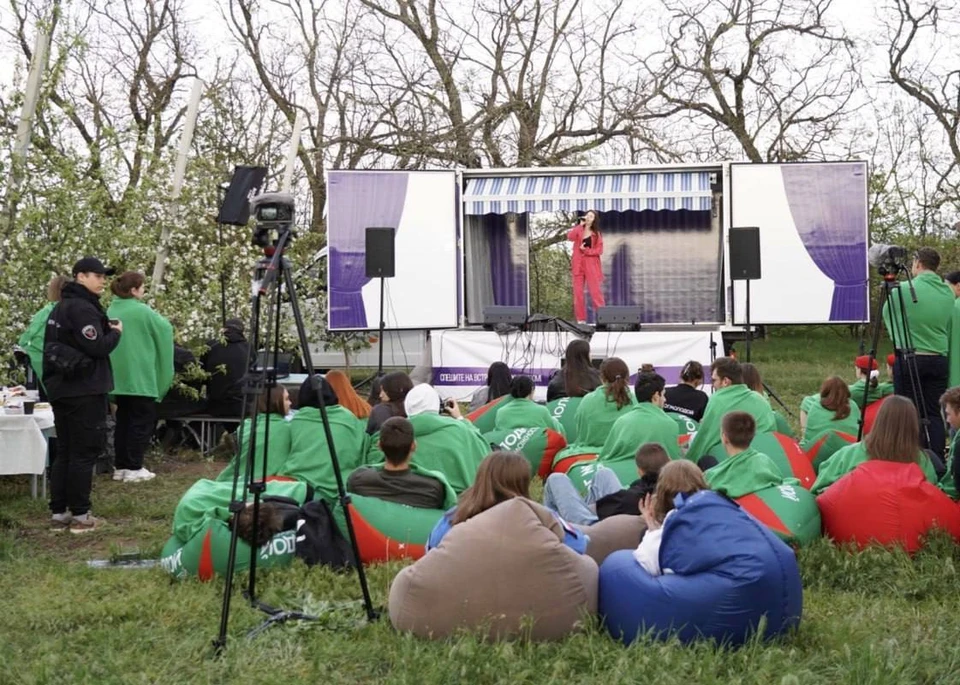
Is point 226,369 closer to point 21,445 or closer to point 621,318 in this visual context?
point 21,445

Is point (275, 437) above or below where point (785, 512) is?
above

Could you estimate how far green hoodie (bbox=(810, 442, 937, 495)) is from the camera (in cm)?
566

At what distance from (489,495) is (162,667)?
1252 mm

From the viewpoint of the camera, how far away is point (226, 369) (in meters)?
9.67

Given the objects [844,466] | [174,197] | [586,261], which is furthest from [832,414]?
[586,261]

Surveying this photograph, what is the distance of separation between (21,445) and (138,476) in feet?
5.18

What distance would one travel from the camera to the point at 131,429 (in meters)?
8.64

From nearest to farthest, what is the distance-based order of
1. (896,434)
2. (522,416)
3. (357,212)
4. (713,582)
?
(713,582) < (896,434) < (522,416) < (357,212)

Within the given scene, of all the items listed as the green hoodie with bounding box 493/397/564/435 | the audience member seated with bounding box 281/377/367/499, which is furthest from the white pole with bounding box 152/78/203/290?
the audience member seated with bounding box 281/377/367/499

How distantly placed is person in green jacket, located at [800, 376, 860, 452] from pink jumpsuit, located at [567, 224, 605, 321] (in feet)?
24.8

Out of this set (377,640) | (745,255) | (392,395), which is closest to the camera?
(377,640)

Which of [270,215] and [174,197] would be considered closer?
[270,215]

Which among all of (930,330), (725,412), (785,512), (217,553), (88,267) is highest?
(88,267)

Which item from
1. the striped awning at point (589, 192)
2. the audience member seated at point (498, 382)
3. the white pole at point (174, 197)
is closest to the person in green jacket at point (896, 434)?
the audience member seated at point (498, 382)
